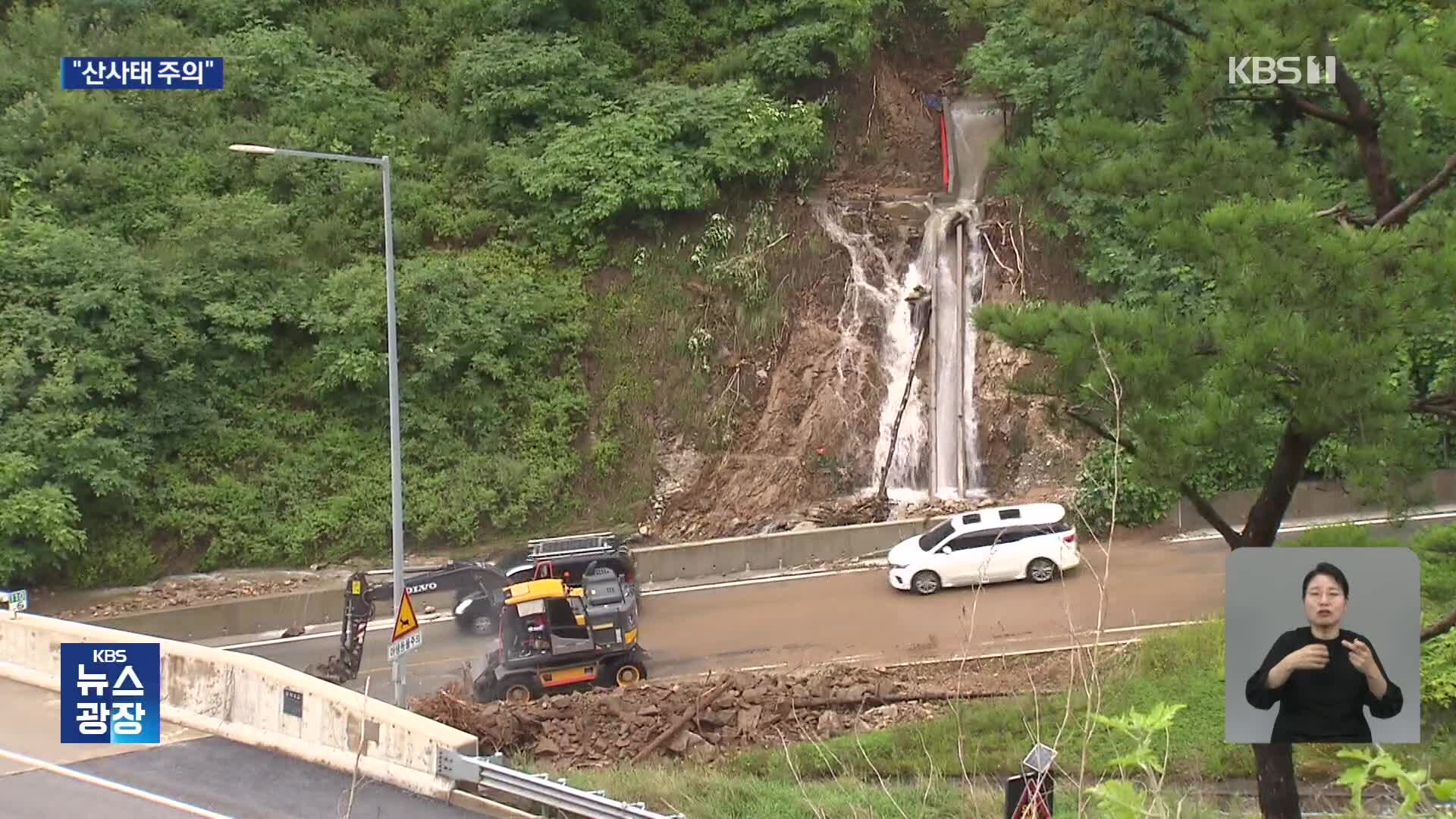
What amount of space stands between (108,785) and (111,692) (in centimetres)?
135

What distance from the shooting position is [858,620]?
2031 centimetres

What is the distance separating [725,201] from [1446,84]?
20.8 meters

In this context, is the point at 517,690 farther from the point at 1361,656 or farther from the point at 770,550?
the point at 1361,656

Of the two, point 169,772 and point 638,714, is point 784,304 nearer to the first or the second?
point 638,714

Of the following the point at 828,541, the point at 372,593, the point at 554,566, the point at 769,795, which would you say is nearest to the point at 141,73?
the point at 372,593

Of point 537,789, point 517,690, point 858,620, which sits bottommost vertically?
point 517,690

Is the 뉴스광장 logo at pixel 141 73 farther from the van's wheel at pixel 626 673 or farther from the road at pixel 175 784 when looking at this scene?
the van's wheel at pixel 626 673

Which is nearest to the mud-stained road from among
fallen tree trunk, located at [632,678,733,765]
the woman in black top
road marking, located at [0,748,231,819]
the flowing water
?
fallen tree trunk, located at [632,678,733,765]

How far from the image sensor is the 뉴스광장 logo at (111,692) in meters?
13.4

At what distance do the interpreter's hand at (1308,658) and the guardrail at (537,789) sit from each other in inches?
269

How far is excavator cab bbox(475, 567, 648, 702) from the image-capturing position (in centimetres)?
1762

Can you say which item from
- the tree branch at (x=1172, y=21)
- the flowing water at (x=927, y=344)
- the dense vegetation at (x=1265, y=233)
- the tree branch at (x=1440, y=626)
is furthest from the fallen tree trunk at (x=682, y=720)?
the tree branch at (x=1172, y=21)

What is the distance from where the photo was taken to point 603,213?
87.4 ft

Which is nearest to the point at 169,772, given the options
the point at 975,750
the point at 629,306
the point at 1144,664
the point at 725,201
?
the point at 975,750
